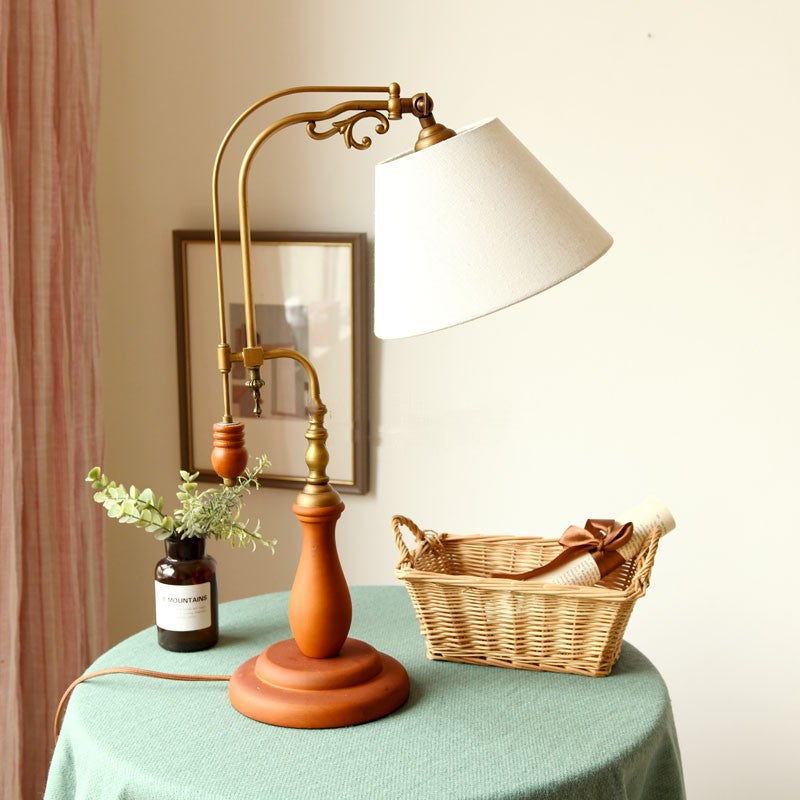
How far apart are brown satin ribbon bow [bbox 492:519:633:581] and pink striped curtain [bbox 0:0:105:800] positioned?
94 centimetres

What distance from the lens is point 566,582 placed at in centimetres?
142

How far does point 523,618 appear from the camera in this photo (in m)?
1.36

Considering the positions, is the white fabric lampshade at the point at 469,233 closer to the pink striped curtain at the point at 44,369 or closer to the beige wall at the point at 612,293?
the beige wall at the point at 612,293

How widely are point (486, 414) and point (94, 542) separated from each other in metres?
0.82

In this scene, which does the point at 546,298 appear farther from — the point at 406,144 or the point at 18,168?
the point at 18,168

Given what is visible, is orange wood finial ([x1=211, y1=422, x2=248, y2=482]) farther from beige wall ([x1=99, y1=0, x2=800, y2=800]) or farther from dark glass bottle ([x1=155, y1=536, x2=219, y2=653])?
beige wall ([x1=99, y1=0, x2=800, y2=800])

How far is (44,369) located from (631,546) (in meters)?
1.11

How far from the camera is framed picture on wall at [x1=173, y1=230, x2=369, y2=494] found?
6.73 feet

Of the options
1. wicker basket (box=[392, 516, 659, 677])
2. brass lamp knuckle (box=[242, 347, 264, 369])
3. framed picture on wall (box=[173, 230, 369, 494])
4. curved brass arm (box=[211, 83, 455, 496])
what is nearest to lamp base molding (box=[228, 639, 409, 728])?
wicker basket (box=[392, 516, 659, 677])

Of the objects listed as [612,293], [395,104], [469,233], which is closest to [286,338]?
[612,293]

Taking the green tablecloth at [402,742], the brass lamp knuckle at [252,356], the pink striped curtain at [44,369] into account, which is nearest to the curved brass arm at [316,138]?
the brass lamp knuckle at [252,356]

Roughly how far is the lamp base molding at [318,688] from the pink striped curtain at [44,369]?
717 mm

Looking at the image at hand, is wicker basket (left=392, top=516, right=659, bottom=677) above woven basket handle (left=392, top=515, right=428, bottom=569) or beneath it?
beneath

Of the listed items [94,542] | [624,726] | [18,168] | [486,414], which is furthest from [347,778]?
[18,168]
